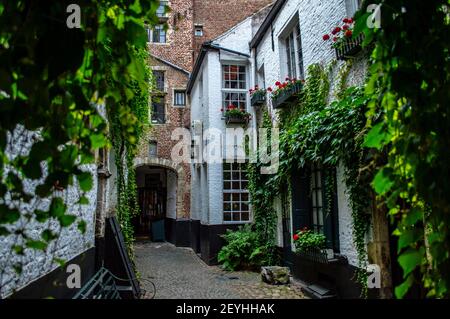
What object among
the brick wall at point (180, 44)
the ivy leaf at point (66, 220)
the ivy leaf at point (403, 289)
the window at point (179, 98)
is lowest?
the ivy leaf at point (403, 289)

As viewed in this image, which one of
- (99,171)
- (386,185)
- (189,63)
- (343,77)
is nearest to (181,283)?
(99,171)

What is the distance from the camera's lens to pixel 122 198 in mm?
7738

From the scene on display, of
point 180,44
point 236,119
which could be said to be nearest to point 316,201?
point 236,119

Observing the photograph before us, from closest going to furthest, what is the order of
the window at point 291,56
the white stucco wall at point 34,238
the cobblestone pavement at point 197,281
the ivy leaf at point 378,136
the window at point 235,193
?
the ivy leaf at point 378,136 → the white stucco wall at point 34,238 → the cobblestone pavement at point 197,281 → the window at point 291,56 → the window at point 235,193

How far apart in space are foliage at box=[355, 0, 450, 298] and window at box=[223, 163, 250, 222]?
982cm

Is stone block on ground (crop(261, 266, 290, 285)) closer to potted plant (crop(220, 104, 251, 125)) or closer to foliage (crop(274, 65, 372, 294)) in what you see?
foliage (crop(274, 65, 372, 294))

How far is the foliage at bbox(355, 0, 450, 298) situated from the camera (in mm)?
1544

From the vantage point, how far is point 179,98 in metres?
16.5

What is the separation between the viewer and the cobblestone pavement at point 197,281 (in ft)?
22.6

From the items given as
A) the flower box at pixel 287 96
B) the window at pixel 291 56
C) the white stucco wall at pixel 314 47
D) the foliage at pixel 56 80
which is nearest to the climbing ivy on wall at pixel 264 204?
the white stucco wall at pixel 314 47

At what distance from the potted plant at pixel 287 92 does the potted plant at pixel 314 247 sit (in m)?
2.97

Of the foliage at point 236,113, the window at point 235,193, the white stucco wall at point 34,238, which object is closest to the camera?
the white stucco wall at point 34,238

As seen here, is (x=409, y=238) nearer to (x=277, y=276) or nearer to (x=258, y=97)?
(x=277, y=276)

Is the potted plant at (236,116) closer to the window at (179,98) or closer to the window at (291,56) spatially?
the window at (291,56)
